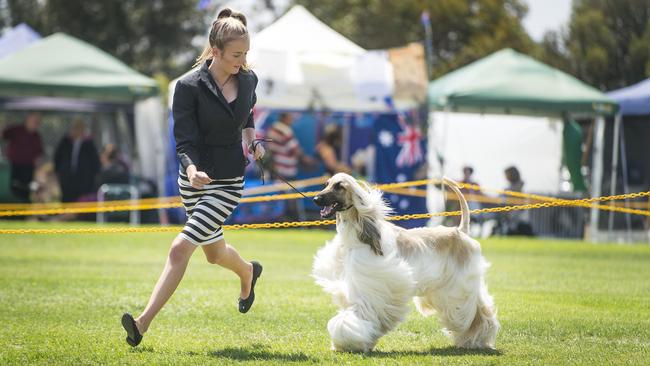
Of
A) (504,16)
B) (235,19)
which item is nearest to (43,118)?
(235,19)

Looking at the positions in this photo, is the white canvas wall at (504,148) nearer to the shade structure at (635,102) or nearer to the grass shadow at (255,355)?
the shade structure at (635,102)

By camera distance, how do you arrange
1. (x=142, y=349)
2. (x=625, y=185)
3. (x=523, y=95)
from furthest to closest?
(x=625, y=185) → (x=523, y=95) → (x=142, y=349)

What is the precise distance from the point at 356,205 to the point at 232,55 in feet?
3.61

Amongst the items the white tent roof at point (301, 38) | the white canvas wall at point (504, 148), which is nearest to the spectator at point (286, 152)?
the white tent roof at point (301, 38)

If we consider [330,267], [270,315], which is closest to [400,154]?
[270,315]

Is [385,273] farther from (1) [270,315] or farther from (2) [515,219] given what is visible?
(2) [515,219]

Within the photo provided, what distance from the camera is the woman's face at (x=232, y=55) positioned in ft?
18.6

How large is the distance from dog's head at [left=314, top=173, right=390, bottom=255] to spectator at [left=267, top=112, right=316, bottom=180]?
12308 mm

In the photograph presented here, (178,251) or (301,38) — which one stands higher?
(301,38)

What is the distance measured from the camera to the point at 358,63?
17.4 m

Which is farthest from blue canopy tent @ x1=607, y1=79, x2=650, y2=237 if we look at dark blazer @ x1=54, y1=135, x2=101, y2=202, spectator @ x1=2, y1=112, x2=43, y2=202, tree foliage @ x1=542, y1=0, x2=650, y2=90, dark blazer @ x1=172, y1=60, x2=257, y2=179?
dark blazer @ x1=172, y1=60, x2=257, y2=179

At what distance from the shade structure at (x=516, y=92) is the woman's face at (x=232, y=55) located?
1193cm

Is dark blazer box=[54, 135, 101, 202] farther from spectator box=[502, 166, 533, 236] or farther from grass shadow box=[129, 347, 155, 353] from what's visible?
grass shadow box=[129, 347, 155, 353]

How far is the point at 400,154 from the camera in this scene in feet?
59.0
